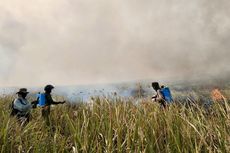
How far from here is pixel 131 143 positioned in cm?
601

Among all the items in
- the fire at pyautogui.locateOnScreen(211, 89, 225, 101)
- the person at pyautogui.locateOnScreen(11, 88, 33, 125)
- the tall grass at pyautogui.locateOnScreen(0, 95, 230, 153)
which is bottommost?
the tall grass at pyautogui.locateOnScreen(0, 95, 230, 153)

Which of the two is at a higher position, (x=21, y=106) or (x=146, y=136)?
(x=21, y=106)

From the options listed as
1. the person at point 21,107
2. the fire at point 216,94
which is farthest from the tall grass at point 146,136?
the person at point 21,107

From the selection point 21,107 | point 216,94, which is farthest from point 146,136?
point 21,107

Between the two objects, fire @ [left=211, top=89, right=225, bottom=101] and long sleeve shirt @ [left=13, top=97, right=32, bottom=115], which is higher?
long sleeve shirt @ [left=13, top=97, right=32, bottom=115]

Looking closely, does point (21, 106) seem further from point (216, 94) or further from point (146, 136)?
point (216, 94)

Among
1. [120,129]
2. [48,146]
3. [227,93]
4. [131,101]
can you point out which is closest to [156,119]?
[120,129]

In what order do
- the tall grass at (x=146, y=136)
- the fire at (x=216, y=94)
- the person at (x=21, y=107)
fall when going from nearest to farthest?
the tall grass at (x=146, y=136), the fire at (x=216, y=94), the person at (x=21, y=107)

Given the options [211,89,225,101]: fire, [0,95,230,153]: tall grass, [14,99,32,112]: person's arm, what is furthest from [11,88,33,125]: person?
[211,89,225,101]: fire

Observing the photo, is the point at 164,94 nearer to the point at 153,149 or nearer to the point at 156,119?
the point at 156,119

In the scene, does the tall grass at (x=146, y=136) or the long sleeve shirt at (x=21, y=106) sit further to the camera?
the long sleeve shirt at (x=21, y=106)

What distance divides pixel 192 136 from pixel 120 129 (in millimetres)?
1160

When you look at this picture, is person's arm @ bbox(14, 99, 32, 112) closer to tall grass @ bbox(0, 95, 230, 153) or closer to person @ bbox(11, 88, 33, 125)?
person @ bbox(11, 88, 33, 125)

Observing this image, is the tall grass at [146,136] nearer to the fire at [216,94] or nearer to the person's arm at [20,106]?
the fire at [216,94]
